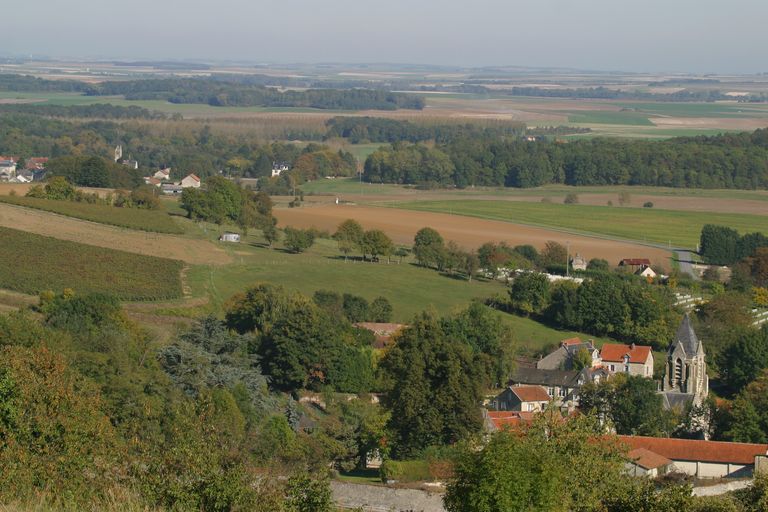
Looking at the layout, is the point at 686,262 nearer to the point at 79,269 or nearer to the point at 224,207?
the point at 224,207

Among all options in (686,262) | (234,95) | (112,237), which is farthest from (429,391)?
(234,95)

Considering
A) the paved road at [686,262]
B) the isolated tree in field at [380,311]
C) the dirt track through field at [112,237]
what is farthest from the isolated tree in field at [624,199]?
the isolated tree in field at [380,311]

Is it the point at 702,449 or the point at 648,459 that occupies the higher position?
the point at 648,459

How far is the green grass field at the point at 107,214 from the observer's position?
5238cm

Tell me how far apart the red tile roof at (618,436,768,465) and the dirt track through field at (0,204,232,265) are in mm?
23374

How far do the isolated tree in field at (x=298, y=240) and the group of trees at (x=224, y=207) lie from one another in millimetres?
3626

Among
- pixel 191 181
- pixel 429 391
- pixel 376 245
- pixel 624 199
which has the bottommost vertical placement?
pixel 191 181

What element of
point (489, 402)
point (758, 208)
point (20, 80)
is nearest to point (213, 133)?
point (758, 208)

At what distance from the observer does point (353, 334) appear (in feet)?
119

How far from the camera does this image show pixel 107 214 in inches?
2128

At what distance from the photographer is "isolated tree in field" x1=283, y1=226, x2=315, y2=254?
5206 cm

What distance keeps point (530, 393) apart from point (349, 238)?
858 inches

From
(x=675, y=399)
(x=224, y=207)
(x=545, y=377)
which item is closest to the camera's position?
(x=675, y=399)

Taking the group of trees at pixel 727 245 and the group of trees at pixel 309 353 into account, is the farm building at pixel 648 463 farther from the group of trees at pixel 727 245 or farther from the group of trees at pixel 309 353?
the group of trees at pixel 727 245
